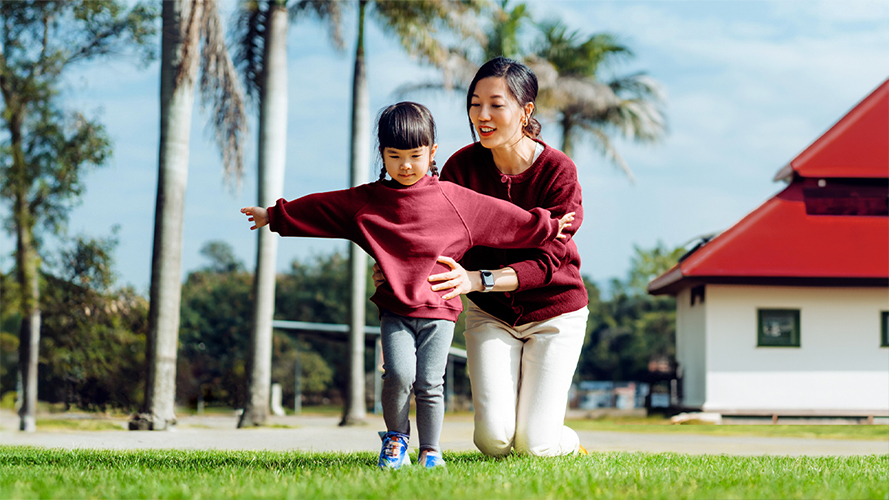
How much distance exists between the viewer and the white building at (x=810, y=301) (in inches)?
650

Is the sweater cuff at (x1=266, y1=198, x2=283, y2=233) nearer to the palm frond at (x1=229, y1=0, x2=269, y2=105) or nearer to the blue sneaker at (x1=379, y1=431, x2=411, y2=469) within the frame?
the blue sneaker at (x1=379, y1=431, x2=411, y2=469)

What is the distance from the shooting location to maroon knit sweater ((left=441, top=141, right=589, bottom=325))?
4.84m

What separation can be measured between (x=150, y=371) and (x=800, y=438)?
9.11 meters

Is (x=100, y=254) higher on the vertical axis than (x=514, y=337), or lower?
higher

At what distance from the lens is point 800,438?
11672mm

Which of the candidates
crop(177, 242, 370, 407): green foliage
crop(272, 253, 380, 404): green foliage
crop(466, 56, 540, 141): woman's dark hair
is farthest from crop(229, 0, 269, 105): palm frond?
crop(272, 253, 380, 404): green foliage

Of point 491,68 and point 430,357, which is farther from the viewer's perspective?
point 491,68

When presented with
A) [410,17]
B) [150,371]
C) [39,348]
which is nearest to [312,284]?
[39,348]

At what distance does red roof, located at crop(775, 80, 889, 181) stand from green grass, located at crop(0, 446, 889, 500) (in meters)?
12.7

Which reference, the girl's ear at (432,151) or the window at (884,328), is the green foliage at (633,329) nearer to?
the window at (884,328)

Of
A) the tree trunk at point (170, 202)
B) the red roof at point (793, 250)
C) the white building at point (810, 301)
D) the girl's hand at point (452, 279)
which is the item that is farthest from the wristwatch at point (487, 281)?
the white building at point (810, 301)

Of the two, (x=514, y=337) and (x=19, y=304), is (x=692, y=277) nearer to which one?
(x=514, y=337)

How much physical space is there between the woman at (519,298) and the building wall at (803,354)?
1284cm

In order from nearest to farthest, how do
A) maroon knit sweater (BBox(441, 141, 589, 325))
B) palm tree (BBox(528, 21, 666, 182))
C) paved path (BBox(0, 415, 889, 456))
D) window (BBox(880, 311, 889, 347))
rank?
maroon knit sweater (BBox(441, 141, 589, 325)) < paved path (BBox(0, 415, 889, 456)) < window (BBox(880, 311, 889, 347)) < palm tree (BBox(528, 21, 666, 182))
